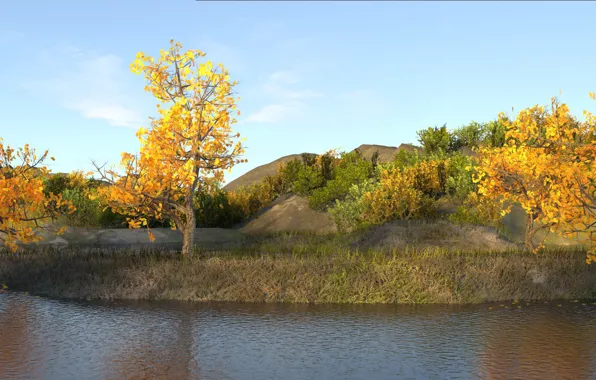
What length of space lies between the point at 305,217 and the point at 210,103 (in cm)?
1191

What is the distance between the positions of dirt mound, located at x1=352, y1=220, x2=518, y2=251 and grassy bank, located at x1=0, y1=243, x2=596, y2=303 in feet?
9.51

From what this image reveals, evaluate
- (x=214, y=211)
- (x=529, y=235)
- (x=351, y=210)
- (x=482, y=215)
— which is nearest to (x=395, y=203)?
(x=351, y=210)

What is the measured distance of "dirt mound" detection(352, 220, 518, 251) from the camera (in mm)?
16859

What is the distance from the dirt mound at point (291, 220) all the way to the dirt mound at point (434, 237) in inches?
196

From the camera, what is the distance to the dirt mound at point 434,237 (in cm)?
1686

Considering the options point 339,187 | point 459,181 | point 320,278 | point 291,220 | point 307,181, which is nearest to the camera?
point 320,278

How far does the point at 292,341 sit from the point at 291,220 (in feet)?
53.7

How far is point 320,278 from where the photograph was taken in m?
12.0

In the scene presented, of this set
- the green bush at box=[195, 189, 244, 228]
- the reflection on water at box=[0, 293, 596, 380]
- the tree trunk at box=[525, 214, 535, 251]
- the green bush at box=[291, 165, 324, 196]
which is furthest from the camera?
the green bush at box=[291, 165, 324, 196]

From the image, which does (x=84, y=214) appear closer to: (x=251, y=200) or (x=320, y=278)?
(x=251, y=200)

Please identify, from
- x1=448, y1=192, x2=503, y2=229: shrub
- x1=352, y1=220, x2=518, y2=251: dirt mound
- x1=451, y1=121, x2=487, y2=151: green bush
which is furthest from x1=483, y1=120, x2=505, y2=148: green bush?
x1=352, y1=220, x2=518, y2=251: dirt mound

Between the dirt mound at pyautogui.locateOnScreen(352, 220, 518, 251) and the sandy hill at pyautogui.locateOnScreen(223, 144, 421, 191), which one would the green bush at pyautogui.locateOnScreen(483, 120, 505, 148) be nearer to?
the dirt mound at pyautogui.locateOnScreen(352, 220, 518, 251)

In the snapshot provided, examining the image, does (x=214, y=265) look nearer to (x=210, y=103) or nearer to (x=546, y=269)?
(x=210, y=103)

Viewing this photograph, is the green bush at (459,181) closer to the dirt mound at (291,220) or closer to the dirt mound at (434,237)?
the dirt mound at (434,237)
